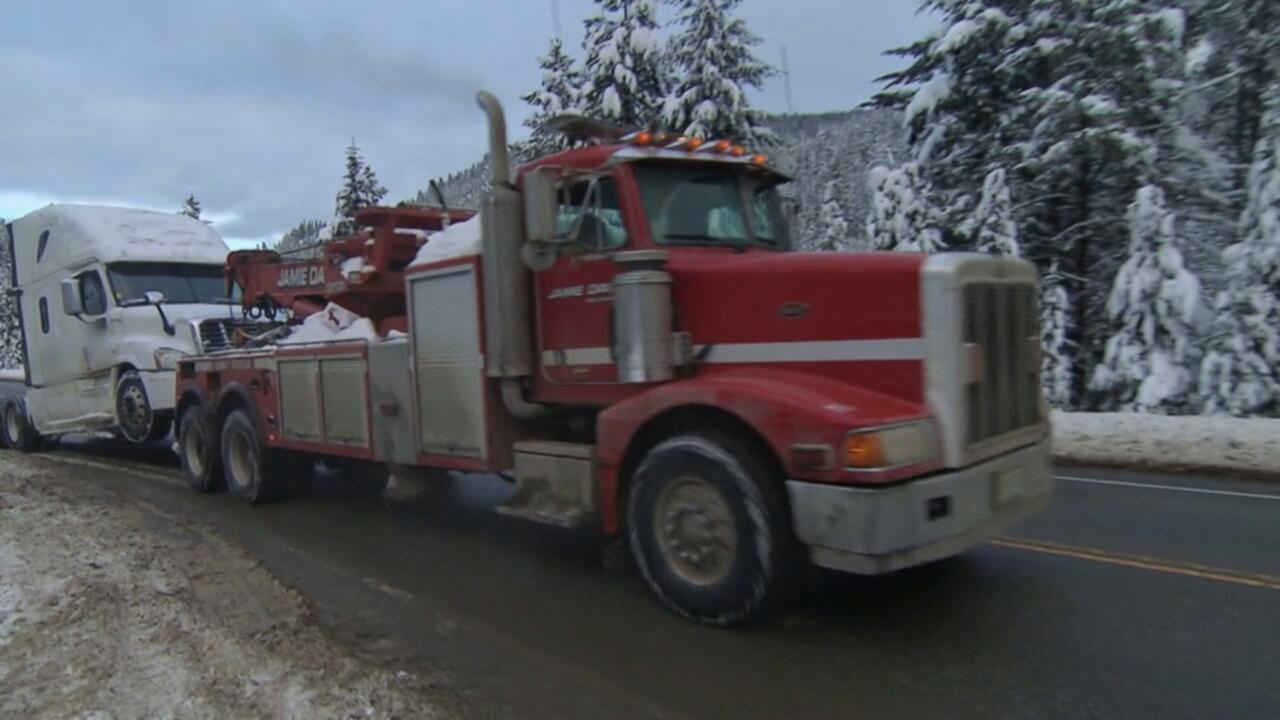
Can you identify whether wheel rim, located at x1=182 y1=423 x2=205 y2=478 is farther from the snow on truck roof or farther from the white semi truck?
the snow on truck roof

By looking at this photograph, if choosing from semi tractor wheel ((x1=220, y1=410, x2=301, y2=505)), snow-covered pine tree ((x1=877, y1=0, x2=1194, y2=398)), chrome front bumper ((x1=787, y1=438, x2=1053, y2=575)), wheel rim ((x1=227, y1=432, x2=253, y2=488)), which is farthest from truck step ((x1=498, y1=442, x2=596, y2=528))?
snow-covered pine tree ((x1=877, y1=0, x2=1194, y2=398))

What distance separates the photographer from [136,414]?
12.0 m

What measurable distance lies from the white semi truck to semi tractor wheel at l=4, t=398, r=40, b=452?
0.25m

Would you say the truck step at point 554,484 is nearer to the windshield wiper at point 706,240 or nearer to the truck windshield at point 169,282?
the windshield wiper at point 706,240

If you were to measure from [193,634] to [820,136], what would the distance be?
80.0m

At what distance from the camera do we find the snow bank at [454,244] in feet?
21.0

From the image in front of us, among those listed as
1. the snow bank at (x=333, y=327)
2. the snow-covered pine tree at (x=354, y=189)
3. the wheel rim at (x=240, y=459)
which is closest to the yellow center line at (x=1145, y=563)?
the snow bank at (x=333, y=327)

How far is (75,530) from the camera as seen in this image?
24.9ft

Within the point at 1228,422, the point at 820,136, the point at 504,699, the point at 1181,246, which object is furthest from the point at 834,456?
the point at 820,136

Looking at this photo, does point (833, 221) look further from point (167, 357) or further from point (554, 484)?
point (554, 484)

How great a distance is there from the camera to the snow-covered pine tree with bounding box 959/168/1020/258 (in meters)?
15.1

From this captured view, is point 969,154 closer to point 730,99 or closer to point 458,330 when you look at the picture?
point 730,99

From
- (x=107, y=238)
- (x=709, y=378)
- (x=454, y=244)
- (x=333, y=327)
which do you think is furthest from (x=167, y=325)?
(x=709, y=378)

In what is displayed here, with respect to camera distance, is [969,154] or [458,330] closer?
[458,330]
